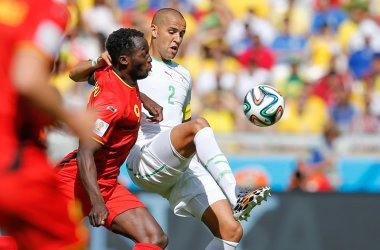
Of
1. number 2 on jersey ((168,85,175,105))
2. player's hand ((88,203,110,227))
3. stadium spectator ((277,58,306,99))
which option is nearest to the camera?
player's hand ((88,203,110,227))

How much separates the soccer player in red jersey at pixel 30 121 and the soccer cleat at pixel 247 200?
7.81 ft

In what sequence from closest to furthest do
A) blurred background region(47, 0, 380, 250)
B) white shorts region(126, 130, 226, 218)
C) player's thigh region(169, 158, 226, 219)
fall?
white shorts region(126, 130, 226, 218), player's thigh region(169, 158, 226, 219), blurred background region(47, 0, 380, 250)

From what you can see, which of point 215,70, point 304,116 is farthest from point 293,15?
point 304,116

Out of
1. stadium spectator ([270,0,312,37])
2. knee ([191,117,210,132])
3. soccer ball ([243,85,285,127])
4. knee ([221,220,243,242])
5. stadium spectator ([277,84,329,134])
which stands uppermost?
stadium spectator ([270,0,312,37])

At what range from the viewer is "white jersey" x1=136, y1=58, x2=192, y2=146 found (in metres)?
7.46

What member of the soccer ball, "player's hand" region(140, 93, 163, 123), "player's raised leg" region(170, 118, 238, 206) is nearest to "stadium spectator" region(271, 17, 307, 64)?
the soccer ball

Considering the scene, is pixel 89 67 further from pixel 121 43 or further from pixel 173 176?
pixel 173 176

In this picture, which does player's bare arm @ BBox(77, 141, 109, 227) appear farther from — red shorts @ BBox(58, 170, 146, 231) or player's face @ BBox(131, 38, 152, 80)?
player's face @ BBox(131, 38, 152, 80)

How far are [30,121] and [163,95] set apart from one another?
3.33 m

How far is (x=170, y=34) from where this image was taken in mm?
7551

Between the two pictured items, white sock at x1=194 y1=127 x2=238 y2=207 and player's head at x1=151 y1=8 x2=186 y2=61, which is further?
player's head at x1=151 y1=8 x2=186 y2=61

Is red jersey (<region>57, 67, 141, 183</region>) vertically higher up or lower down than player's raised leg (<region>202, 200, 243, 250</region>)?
higher up

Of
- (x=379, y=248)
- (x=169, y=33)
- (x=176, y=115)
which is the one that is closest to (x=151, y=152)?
(x=176, y=115)

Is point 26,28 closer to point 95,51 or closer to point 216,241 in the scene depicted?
point 216,241
